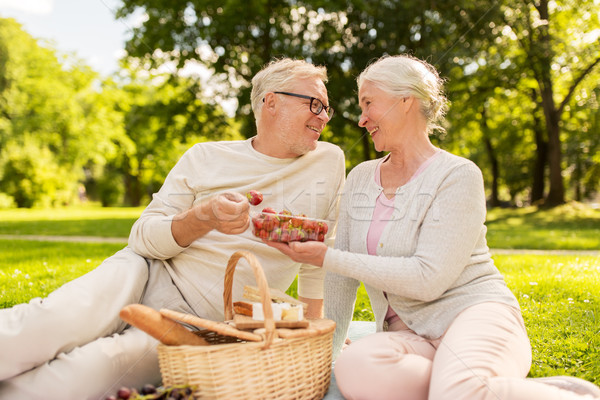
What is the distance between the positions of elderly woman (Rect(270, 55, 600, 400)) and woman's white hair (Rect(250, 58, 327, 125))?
0.51 metres

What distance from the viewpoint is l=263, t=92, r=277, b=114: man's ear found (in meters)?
3.35

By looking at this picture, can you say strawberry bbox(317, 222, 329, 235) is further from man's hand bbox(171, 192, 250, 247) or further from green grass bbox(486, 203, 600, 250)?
green grass bbox(486, 203, 600, 250)

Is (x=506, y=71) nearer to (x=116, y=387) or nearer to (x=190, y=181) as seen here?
(x=190, y=181)

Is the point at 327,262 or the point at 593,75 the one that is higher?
the point at 593,75

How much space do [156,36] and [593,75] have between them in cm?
1490

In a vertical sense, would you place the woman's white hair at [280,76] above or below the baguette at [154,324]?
above

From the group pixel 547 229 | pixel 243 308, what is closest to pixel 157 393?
pixel 243 308

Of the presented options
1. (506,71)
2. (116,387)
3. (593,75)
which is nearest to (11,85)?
(506,71)

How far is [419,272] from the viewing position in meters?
2.43

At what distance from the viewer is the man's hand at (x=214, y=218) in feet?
8.23

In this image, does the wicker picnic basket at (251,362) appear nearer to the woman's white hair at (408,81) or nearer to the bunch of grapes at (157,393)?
the bunch of grapes at (157,393)

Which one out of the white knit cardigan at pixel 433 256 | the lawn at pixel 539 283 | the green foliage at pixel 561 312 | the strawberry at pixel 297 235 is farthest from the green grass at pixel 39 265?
the green foliage at pixel 561 312

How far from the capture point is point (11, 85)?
90.9ft

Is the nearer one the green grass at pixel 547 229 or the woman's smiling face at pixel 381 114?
the woman's smiling face at pixel 381 114
